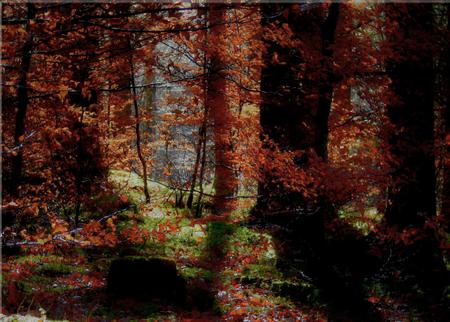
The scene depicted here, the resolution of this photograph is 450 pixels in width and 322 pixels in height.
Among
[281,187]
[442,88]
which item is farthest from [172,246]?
[442,88]

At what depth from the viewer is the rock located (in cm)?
743

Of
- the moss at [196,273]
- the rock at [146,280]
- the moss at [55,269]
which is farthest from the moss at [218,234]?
the moss at [55,269]

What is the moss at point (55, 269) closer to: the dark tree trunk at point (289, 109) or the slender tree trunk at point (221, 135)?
the dark tree trunk at point (289, 109)

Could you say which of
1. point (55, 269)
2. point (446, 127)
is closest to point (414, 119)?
point (446, 127)

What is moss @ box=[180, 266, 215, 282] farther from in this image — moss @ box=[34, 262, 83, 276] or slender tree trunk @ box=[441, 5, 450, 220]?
slender tree trunk @ box=[441, 5, 450, 220]

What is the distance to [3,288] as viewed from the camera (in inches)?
245

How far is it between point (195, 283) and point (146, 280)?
113 centimetres

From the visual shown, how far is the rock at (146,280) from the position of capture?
293 inches

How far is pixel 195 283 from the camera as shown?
8.30 m

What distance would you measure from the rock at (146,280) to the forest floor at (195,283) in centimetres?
25

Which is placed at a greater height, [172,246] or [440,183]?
[440,183]

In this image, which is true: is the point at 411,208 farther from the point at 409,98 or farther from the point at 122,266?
the point at 122,266

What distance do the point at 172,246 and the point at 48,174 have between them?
3710 mm

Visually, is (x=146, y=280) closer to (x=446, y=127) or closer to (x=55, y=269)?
(x=55, y=269)
